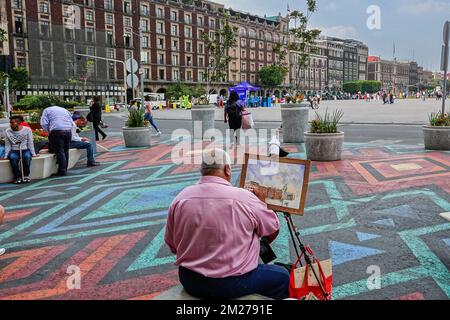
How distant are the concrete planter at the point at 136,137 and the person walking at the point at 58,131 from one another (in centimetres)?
406

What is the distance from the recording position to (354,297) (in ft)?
11.4

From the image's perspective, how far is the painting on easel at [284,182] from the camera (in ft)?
9.98

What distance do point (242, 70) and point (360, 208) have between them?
93523 mm

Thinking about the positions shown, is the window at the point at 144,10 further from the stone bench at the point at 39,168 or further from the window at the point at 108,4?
the stone bench at the point at 39,168

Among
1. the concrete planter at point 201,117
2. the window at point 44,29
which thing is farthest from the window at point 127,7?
the concrete planter at point 201,117

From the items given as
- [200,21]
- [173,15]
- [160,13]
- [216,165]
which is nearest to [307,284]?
[216,165]

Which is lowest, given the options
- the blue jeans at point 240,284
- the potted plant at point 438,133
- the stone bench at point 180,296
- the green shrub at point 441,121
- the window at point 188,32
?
the stone bench at point 180,296

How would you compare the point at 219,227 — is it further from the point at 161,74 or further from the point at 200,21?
the point at 200,21

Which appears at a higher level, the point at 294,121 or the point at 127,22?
the point at 127,22

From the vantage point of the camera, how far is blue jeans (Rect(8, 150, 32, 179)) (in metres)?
8.58

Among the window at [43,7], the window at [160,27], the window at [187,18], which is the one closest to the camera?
the window at [43,7]

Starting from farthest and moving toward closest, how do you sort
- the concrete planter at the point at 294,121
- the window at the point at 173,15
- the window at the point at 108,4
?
the window at the point at 173,15
the window at the point at 108,4
the concrete planter at the point at 294,121

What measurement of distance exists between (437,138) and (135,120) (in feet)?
27.6

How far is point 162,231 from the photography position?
5.36 m
